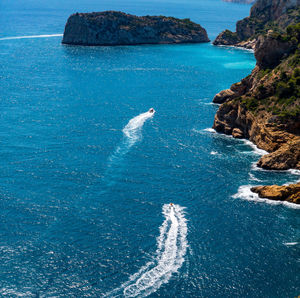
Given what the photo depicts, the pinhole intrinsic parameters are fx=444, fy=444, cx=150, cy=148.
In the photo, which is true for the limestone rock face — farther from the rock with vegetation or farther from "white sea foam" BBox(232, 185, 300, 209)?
"white sea foam" BBox(232, 185, 300, 209)

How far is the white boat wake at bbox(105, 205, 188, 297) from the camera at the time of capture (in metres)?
67.1

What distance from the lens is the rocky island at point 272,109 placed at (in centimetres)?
10425

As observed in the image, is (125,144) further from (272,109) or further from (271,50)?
(271,50)

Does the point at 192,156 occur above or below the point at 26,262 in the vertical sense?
above

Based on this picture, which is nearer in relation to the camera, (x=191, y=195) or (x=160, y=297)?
(x=160, y=297)

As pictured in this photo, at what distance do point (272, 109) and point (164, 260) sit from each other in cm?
5950

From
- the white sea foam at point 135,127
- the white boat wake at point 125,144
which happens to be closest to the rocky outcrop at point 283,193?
the white boat wake at point 125,144

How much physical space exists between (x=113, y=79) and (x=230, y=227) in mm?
125648

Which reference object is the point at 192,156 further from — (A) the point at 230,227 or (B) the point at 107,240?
(B) the point at 107,240

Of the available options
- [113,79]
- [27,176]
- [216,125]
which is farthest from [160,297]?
[113,79]

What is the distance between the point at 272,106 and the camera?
117812 millimetres

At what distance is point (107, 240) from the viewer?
77938mm

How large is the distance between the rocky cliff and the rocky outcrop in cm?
1300

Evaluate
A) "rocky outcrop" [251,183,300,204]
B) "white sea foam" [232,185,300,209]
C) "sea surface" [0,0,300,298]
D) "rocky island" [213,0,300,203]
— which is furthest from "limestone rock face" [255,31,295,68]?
"rocky outcrop" [251,183,300,204]
